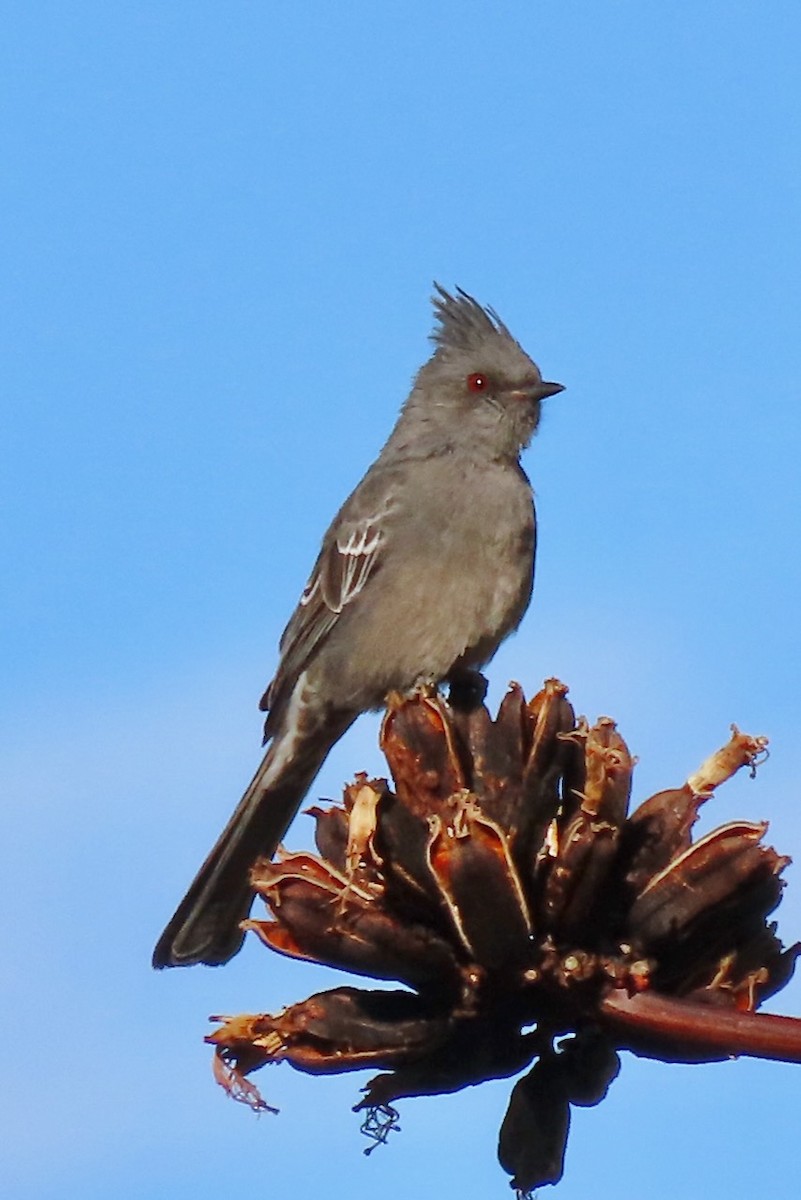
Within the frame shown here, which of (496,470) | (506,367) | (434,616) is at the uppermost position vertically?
(506,367)

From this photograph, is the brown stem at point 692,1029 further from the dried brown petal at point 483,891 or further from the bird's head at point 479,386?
the bird's head at point 479,386

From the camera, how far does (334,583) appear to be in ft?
26.2

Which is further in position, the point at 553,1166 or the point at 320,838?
the point at 320,838

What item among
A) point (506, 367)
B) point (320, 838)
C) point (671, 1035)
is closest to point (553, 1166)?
point (671, 1035)

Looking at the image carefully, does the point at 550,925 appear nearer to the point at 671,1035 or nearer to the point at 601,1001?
the point at 601,1001

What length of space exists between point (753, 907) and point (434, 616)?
153 inches

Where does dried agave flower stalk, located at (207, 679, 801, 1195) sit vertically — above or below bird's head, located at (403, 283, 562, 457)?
below

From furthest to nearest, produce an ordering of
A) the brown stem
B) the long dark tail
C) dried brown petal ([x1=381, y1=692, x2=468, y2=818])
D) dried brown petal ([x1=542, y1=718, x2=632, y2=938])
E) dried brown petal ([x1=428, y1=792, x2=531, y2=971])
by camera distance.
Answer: the long dark tail → dried brown petal ([x1=381, y1=692, x2=468, y2=818]) → dried brown petal ([x1=542, y1=718, x2=632, y2=938]) → dried brown petal ([x1=428, y1=792, x2=531, y2=971]) → the brown stem

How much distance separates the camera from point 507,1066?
11.3ft

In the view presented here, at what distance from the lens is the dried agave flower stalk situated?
3373mm

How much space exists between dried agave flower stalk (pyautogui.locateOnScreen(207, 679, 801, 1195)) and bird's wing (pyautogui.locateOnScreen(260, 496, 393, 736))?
4.03m

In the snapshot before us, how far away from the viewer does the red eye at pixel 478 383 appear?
8266 millimetres

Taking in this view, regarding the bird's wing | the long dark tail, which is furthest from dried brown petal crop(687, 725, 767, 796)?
the bird's wing

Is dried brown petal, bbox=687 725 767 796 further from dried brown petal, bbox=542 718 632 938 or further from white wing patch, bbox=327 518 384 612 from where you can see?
white wing patch, bbox=327 518 384 612
